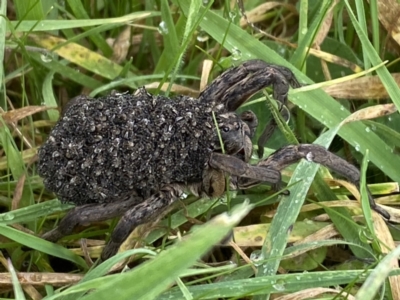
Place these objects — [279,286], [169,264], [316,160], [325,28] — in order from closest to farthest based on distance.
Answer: [169,264]
[279,286]
[316,160]
[325,28]

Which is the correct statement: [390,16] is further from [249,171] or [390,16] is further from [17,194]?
[17,194]

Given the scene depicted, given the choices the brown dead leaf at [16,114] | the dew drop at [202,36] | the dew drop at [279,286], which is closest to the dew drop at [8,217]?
the brown dead leaf at [16,114]

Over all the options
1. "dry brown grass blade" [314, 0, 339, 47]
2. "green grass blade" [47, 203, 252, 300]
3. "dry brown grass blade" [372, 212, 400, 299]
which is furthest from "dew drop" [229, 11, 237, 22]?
"green grass blade" [47, 203, 252, 300]

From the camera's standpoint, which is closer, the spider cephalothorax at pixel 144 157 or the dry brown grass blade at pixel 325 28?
the spider cephalothorax at pixel 144 157

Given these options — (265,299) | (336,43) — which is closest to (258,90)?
(336,43)

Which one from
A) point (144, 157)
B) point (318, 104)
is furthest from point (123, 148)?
point (318, 104)

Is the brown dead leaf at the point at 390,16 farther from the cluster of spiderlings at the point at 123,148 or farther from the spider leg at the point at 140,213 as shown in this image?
the spider leg at the point at 140,213
